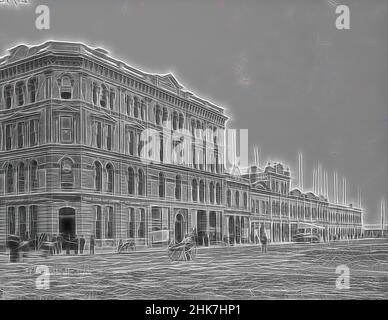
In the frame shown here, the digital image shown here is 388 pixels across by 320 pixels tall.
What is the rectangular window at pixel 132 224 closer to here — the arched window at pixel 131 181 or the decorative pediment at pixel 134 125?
the arched window at pixel 131 181

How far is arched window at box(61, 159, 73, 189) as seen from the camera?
14088 millimetres

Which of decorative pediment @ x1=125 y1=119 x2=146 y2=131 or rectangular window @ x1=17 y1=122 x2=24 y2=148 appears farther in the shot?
decorative pediment @ x1=125 y1=119 x2=146 y2=131

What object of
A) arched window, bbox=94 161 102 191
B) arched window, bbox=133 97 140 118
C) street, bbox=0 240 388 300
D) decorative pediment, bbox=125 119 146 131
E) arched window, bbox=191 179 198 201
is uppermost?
arched window, bbox=133 97 140 118

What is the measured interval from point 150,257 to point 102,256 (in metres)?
1.05

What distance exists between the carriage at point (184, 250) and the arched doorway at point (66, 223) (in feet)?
7.19

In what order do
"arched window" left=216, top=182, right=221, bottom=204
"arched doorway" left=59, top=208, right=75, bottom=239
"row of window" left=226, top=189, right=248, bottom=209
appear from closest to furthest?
"arched doorway" left=59, top=208, right=75, bottom=239
"row of window" left=226, top=189, right=248, bottom=209
"arched window" left=216, top=182, right=221, bottom=204

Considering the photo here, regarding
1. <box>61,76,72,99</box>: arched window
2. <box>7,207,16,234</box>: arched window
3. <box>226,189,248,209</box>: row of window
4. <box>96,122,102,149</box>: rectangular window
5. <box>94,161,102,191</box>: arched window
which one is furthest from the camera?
<box>226,189,248,209</box>: row of window

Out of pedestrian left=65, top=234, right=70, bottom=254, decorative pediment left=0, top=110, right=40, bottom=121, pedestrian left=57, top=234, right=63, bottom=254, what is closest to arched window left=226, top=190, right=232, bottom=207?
pedestrian left=65, top=234, right=70, bottom=254

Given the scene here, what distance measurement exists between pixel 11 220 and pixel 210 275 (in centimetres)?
439

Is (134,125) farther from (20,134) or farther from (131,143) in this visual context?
(20,134)

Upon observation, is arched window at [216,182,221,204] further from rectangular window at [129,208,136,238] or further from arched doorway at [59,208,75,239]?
arched doorway at [59,208,75,239]

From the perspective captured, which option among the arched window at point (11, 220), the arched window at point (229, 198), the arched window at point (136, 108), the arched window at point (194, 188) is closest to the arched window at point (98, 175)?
the arched window at point (136, 108)

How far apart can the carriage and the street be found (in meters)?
0.14
